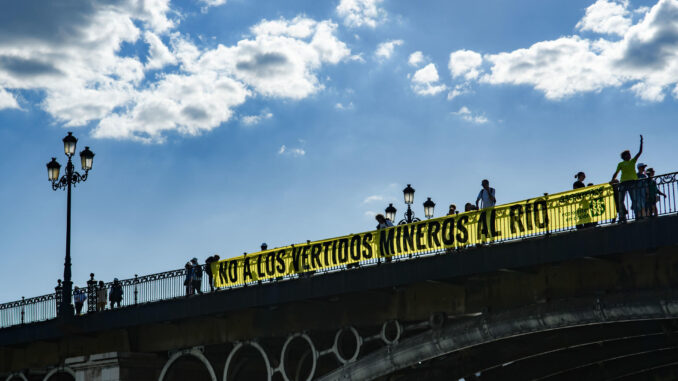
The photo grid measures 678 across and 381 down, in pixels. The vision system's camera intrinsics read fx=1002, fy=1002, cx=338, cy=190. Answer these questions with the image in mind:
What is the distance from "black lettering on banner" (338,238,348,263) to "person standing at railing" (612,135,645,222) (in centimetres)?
866

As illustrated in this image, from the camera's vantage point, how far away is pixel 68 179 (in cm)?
3481

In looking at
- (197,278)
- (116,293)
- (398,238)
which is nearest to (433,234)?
(398,238)

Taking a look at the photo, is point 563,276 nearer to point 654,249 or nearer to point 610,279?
point 610,279

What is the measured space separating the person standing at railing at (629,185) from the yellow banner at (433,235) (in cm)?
30

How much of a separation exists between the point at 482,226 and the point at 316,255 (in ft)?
19.3

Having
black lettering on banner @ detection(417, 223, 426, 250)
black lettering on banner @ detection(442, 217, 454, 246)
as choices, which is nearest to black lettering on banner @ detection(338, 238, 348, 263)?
black lettering on banner @ detection(417, 223, 426, 250)

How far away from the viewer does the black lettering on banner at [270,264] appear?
30575 mm

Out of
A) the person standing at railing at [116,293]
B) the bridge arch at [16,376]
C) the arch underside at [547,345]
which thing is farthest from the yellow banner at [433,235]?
the bridge arch at [16,376]

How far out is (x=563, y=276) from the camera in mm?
24641

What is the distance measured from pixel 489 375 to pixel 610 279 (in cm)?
1699

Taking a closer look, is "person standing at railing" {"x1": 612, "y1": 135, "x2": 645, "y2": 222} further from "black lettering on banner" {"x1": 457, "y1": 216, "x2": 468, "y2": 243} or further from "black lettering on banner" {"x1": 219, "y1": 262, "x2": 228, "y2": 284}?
"black lettering on banner" {"x1": 219, "y1": 262, "x2": 228, "y2": 284}

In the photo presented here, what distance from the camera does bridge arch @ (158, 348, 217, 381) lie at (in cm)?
3328

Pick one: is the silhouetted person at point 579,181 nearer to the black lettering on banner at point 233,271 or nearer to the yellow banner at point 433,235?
the yellow banner at point 433,235

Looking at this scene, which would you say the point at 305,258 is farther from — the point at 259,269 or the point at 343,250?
the point at 259,269
